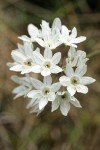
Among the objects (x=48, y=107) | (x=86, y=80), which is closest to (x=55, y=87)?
(x=86, y=80)

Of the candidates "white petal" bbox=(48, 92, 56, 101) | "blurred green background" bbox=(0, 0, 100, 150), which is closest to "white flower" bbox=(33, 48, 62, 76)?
"white petal" bbox=(48, 92, 56, 101)

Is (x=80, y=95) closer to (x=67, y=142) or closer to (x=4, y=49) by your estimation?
(x=67, y=142)

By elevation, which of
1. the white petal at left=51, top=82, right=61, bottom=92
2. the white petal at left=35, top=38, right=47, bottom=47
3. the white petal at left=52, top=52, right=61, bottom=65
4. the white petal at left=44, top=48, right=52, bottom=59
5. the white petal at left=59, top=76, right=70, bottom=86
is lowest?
the white petal at left=51, top=82, right=61, bottom=92

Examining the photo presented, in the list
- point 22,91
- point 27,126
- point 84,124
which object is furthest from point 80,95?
point 22,91

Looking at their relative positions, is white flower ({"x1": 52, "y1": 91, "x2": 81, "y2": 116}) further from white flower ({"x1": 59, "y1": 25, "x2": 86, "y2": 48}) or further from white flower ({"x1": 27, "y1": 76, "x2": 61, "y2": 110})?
white flower ({"x1": 59, "y1": 25, "x2": 86, "y2": 48})

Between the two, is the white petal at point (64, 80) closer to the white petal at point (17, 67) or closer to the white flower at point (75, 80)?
the white flower at point (75, 80)
